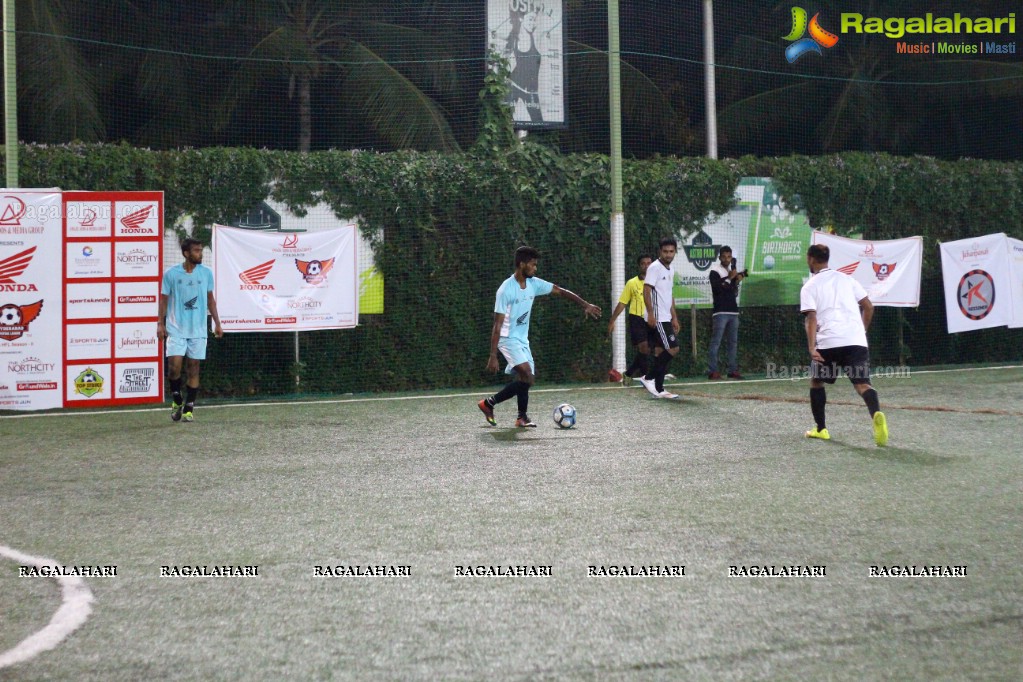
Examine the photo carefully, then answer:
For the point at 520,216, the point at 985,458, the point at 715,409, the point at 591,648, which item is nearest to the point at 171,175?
the point at 520,216

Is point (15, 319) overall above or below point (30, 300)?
below

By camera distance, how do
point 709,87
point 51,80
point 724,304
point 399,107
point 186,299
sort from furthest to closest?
point 709,87 < point 399,107 < point 51,80 < point 724,304 < point 186,299

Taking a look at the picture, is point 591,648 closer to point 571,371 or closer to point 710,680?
point 710,680

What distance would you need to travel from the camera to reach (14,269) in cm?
1367

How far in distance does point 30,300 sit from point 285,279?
3104mm

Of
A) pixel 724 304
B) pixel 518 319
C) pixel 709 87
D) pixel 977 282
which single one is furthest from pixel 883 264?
pixel 518 319

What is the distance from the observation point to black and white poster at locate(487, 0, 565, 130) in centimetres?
1838

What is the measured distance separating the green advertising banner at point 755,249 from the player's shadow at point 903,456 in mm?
7975

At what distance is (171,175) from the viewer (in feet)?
50.7

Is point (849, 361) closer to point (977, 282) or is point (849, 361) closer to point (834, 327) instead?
point (834, 327)

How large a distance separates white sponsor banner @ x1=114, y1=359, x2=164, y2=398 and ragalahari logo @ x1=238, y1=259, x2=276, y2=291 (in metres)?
1.69

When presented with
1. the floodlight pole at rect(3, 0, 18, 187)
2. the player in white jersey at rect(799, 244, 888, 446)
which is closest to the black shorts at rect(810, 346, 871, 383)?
the player in white jersey at rect(799, 244, 888, 446)

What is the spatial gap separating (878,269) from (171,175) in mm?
10690

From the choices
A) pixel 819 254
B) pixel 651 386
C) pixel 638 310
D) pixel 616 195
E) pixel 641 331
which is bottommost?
pixel 651 386
